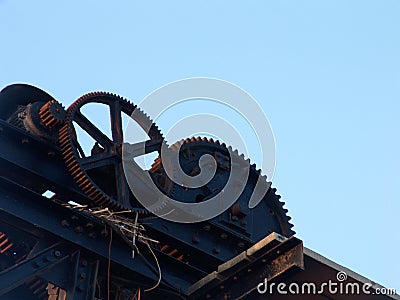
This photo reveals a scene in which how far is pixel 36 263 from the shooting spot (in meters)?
8.64

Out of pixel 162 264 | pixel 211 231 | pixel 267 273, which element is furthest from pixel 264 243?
pixel 211 231

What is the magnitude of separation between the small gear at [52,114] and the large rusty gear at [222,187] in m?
1.31

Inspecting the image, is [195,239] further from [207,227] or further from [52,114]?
[52,114]

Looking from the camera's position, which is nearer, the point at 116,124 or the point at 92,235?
the point at 92,235

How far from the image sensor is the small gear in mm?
9633

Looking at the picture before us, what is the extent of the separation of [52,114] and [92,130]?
651 mm

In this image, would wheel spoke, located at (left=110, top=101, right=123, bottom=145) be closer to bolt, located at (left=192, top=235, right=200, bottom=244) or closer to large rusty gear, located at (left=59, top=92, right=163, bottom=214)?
large rusty gear, located at (left=59, top=92, right=163, bottom=214)

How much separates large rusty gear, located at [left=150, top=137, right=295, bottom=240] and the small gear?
1311mm

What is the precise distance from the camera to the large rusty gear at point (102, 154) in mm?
9578

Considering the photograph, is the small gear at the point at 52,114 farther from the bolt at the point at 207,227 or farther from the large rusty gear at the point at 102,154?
the bolt at the point at 207,227

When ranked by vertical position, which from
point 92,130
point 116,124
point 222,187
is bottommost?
point 92,130

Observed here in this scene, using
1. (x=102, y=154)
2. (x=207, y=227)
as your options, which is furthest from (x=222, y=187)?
(x=102, y=154)

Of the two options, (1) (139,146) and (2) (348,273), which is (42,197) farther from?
(2) (348,273)

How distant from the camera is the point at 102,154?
10.0 meters
